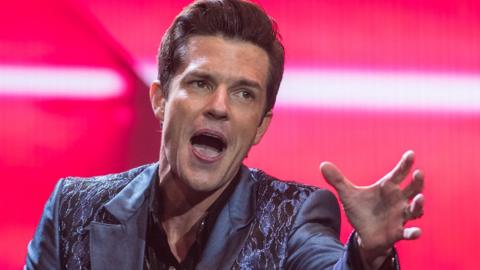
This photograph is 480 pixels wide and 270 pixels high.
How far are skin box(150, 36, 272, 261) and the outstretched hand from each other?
509 mm

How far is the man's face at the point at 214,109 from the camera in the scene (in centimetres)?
182

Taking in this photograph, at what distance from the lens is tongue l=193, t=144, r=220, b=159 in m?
1.87

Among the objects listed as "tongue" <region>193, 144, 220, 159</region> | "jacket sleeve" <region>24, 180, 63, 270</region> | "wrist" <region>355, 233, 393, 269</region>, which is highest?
"tongue" <region>193, 144, 220, 159</region>

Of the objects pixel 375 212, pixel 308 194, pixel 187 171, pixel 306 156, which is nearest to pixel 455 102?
pixel 306 156

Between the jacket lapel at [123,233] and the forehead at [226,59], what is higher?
the forehead at [226,59]

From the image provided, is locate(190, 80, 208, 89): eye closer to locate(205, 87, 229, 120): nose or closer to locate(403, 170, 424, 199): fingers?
locate(205, 87, 229, 120): nose

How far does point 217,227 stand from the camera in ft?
6.04

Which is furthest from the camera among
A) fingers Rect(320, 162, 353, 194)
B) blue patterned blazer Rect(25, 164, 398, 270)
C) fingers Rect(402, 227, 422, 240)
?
blue patterned blazer Rect(25, 164, 398, 270)

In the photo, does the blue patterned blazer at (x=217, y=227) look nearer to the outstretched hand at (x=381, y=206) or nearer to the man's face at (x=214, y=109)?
the man's face at (x=214, y=109)

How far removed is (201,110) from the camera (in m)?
1.83

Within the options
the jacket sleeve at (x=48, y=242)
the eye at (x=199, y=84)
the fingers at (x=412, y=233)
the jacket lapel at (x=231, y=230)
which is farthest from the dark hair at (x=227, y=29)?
the fingers at (x=412, y=233)

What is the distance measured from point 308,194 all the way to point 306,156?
919 millimetres

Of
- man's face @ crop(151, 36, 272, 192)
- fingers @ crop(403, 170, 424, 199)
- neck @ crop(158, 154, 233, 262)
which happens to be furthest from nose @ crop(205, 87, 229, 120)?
fingers @ crop(403, 170, 424, 199)

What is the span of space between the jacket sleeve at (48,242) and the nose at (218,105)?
507 millimetres
